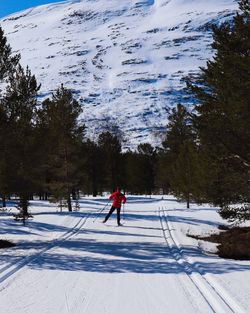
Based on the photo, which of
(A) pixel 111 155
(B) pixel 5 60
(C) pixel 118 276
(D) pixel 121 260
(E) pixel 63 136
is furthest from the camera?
(A) pixel 111 155

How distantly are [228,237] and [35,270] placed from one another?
894 centimetres

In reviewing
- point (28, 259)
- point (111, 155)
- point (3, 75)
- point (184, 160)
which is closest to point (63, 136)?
point (184, 160)

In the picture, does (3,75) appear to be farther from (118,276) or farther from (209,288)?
(209,288)

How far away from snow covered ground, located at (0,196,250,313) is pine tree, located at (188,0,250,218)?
2.66 metres

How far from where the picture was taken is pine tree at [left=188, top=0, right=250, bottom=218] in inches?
601

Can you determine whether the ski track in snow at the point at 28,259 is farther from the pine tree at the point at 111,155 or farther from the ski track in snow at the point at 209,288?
the pine tree at the point at 111,155

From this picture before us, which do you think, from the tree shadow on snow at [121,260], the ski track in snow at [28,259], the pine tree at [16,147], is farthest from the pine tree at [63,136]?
the tree shadow on snow at [121,260]

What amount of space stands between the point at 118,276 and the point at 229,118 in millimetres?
8064

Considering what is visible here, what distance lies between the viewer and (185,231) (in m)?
20.5

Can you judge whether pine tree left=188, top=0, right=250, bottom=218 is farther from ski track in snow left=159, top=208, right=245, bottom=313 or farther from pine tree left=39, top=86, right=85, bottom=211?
pine tree left=39, top=86, right=85, bottom=211

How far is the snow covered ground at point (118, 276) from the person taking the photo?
24.2ft

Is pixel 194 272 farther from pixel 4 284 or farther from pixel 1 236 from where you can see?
pixel 1 236

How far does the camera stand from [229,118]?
16.0m

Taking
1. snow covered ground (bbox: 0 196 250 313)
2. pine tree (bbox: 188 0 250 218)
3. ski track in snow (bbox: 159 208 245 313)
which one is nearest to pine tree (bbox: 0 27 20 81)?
snow covered ground (bbox: 0 196 250 313)
